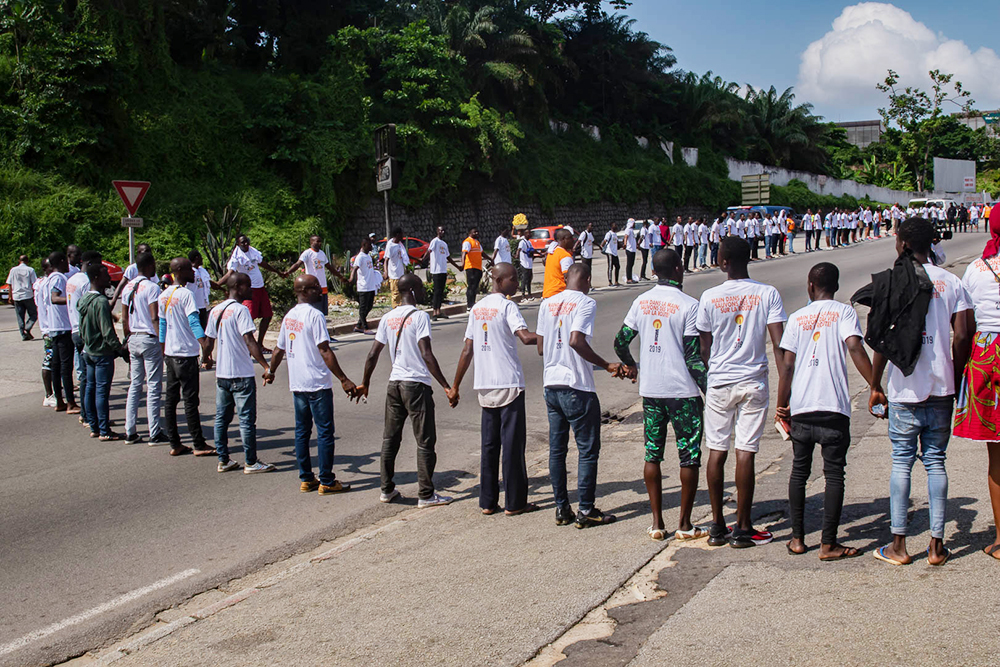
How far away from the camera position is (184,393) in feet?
27.0

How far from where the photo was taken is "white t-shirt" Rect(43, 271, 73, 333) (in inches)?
395

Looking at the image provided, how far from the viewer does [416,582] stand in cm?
505

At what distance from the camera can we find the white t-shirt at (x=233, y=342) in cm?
747

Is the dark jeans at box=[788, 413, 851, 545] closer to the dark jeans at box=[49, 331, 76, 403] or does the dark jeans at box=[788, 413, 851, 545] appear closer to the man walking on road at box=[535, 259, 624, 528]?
the man walking on road at box=[535, 259, 624, 528]

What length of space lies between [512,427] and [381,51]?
3340 cm

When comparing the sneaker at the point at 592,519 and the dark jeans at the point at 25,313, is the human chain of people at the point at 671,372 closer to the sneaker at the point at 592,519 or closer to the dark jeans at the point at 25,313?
the sneaker at the point at 592,519

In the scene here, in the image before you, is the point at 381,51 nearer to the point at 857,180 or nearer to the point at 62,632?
the point at 62,632

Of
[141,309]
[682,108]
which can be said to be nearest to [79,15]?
[141,309]

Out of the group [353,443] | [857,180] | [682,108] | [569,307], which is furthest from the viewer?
[857,180]

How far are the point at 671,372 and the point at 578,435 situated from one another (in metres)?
0.88

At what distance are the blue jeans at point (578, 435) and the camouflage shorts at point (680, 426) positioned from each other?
0.54 m

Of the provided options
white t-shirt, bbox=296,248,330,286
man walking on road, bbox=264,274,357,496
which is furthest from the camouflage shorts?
white t-shirt, bbox=296,248,330,286

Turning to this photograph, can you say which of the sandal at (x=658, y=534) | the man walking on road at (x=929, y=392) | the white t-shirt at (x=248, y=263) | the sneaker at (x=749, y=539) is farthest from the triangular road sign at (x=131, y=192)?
the man walking on road at (x=929, y=392)

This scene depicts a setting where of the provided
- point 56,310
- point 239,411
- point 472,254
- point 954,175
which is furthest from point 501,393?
point 954,175
